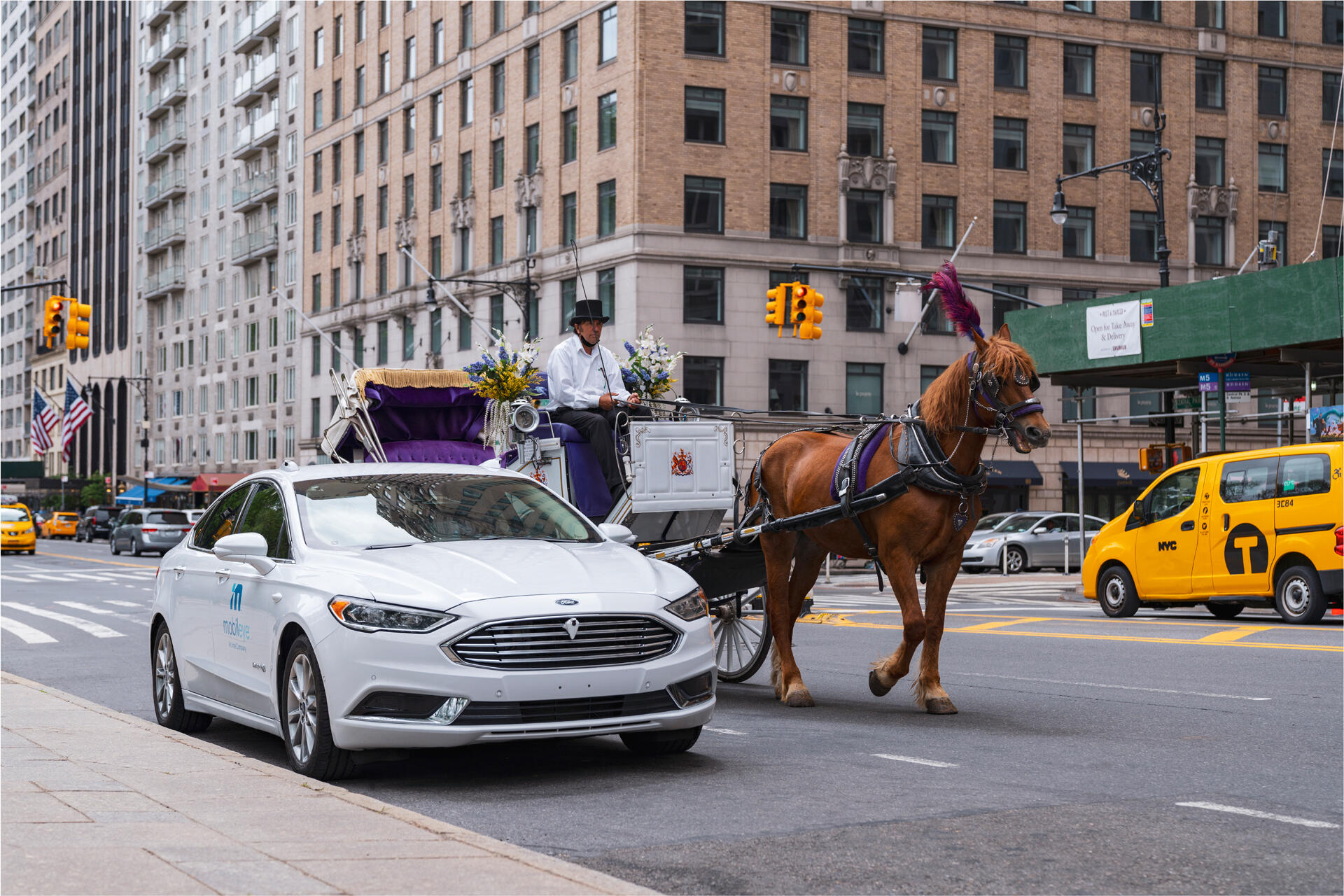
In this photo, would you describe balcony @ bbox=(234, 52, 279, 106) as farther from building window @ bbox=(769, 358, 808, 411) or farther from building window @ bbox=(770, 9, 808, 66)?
building window @ bbox=(769, 358, 808, 411)

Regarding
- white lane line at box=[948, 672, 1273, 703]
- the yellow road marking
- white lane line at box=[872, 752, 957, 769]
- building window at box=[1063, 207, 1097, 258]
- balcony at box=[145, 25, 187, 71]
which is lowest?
the yellow road marking

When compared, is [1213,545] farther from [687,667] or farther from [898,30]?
[898,30]

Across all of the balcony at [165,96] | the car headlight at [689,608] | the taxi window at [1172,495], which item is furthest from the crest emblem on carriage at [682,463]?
the balcony at [165,96]

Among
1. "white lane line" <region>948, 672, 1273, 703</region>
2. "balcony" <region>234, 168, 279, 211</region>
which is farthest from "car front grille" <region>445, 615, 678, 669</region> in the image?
"balcony" <region>234, 168, 279, 211</region>

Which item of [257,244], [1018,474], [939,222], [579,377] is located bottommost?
[1018,474]

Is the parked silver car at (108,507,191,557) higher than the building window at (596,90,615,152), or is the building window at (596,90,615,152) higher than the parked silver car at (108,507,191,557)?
the building window at (596,90,615,152)

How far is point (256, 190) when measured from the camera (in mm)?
81562

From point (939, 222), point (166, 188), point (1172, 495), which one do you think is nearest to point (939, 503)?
point (1172, 495)

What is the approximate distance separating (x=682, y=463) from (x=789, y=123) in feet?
133

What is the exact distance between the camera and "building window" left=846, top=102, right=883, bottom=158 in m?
51.3

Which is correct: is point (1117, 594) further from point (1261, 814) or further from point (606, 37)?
point (606, 37)

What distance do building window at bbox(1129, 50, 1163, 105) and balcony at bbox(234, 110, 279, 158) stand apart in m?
43.8

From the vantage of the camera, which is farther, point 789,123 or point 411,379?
point 789,123

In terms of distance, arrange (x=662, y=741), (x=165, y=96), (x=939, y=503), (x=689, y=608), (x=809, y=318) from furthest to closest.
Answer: (x=165, y=96)
(x=809, y=318)
(x=939, y=503)
(x=662, y=741)
(x=689, y=608)
